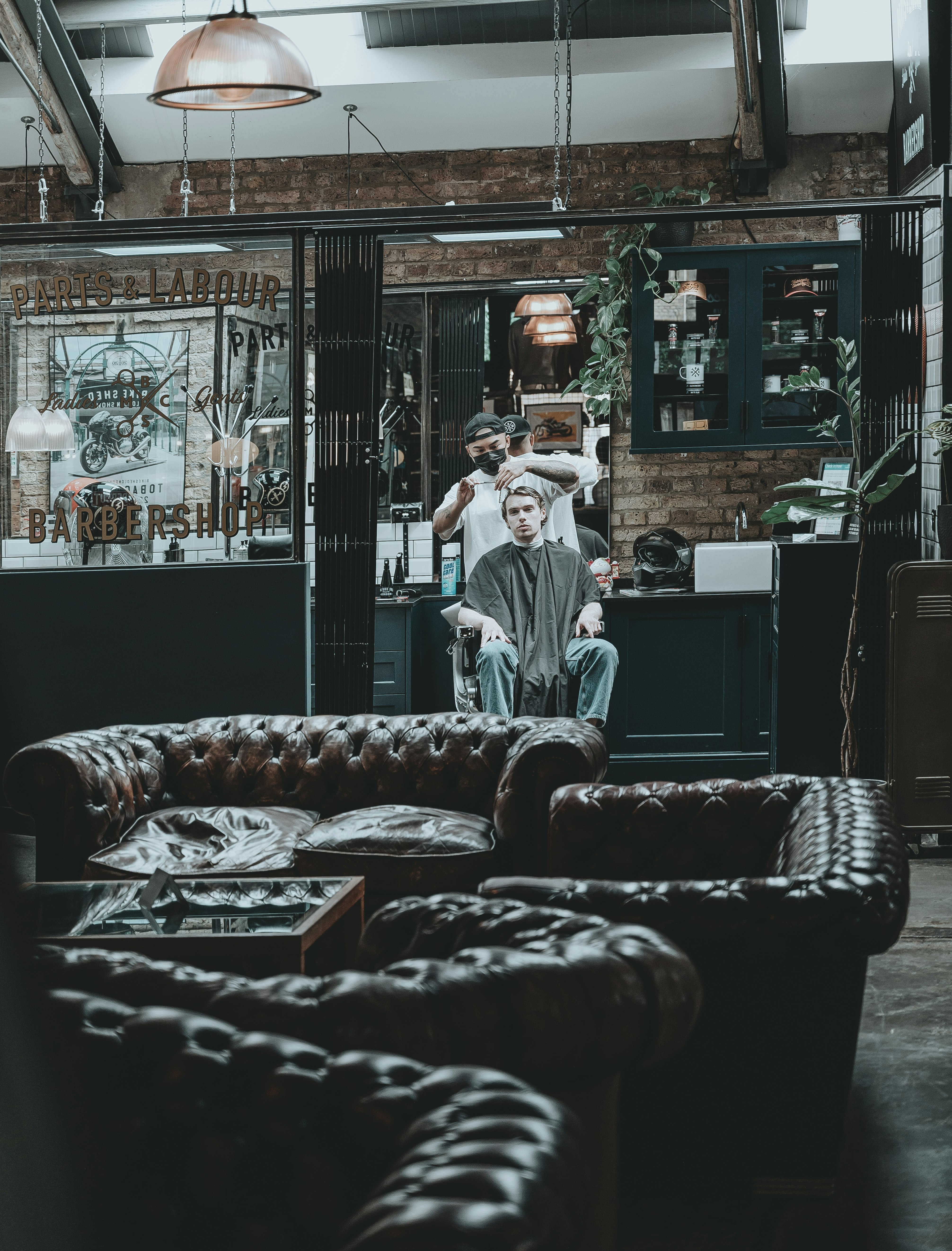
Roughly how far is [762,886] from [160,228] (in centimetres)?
386

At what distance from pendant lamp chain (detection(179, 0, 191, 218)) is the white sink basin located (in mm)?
3127

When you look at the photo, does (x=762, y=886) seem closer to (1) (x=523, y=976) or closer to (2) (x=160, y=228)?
(1) (x=523, y=976)

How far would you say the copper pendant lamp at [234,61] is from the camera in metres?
3.98

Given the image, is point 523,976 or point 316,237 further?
point 316,237

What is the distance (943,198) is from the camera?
469 centimetres

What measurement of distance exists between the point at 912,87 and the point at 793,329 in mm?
1145

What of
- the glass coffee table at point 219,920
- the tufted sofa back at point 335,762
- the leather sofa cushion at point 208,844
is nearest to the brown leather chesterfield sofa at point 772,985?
the glass coffee table at point 219,920

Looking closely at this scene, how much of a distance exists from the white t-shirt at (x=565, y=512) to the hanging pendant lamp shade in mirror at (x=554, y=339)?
95 cm

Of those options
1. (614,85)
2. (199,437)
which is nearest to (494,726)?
(199,437)

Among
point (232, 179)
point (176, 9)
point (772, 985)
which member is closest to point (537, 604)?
point (232, 179)

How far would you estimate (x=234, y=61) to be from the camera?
156 inches

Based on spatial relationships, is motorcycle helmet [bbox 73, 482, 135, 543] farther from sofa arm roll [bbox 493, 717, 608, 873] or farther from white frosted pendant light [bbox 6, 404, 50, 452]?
sofa arm roll [bbox 493, 717, 608, 873]

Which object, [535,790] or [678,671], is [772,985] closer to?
[535,790]

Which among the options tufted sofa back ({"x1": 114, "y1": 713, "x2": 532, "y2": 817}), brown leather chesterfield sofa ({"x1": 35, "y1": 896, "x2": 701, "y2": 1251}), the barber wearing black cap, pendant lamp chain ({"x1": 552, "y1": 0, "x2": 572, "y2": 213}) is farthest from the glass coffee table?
pendant lamp chain ({"x1": 552, "y1": 0, "x2": 572, "y2": 213})
